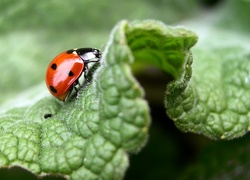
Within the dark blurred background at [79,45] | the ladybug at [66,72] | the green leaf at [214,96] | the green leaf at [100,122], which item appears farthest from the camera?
the dark blurred background at [79,45]

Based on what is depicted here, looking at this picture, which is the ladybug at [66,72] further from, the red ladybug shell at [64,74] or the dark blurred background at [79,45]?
the dark blurred background at [79,45]

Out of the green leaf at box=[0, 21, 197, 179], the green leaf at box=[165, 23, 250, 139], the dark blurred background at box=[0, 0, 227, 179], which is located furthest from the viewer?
the dark blurred background at box=[0, 0, 227, 179]

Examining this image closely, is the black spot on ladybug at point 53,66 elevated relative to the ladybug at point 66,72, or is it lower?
elevated

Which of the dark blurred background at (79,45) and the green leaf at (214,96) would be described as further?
the dark blurred background at (79,45)

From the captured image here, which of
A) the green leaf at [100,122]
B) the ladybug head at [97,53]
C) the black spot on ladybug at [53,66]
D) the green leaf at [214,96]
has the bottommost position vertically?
the green leaf at [214,96]

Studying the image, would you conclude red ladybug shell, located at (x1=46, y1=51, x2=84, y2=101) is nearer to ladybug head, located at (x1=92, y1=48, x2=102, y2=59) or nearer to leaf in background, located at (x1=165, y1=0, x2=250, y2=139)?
ladybug head, located at (x1=92, y1=48, x2=102, y2=59)

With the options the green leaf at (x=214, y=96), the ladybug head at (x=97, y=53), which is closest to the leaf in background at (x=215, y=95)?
the green leaf at (x=214, y=96)

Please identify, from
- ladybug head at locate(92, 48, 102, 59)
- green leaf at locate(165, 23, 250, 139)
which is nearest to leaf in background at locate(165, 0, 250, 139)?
green leaf at locate(165, 23, 250, 139)
